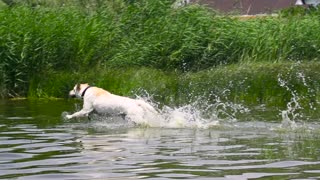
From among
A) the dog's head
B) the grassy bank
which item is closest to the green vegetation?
the grassy bank

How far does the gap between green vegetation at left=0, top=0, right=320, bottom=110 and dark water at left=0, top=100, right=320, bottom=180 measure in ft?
16.2

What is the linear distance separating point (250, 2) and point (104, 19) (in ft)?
68.6

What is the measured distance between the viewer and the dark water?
319 inches

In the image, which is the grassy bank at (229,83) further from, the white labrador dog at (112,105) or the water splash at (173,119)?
the white labrador dog at (112,105)

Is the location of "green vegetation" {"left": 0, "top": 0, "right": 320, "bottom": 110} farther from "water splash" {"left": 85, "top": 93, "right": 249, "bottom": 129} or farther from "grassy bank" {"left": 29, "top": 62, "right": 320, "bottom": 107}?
"water splash" {"left": 85, "top": 93, "right": 249, "bottom": 129}

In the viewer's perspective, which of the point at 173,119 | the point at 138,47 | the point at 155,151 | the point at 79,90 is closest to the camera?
the point at 155,151

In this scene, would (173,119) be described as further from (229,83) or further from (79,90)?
(229,83)

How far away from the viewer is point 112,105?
1311 centimetres

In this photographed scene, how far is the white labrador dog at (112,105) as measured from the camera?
12711mm

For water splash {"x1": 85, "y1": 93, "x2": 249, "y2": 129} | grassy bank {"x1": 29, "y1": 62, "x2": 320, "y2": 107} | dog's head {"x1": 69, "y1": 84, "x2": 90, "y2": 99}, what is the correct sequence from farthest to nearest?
grassy bank {"x1": 29, "y1": 62, "x2": 320, "y2": 107}
dog's head {"x1": 69, "y1": 84, "x2": 90, "y2": 99}
water splash {"x1": 85, "y1": 93, "x2": 249, "y2": 129}

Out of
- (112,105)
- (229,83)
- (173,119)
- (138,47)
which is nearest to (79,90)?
(112,105)

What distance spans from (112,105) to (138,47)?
20.2ft

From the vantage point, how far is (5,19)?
1941 centimetres

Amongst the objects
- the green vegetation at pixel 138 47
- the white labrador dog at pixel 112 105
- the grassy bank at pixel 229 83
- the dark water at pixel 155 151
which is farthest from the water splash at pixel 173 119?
the green vegetation at pixel 138 47
